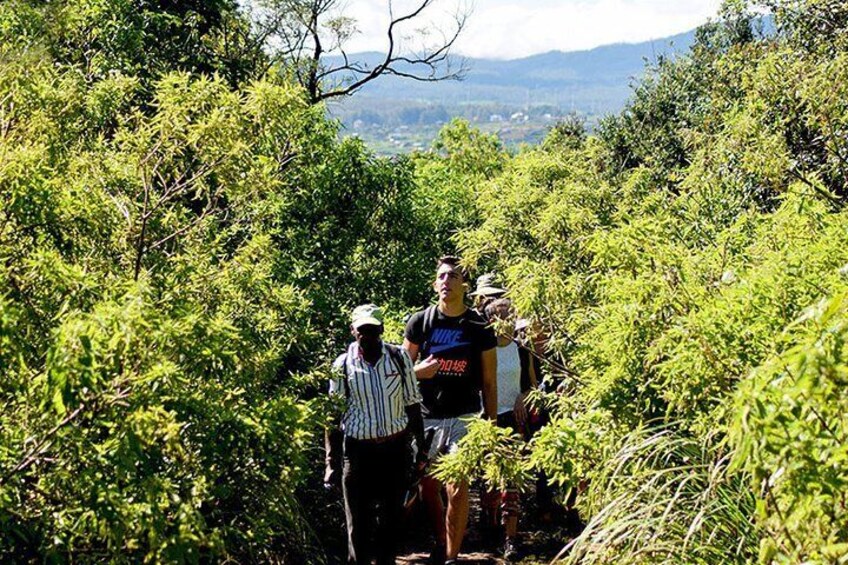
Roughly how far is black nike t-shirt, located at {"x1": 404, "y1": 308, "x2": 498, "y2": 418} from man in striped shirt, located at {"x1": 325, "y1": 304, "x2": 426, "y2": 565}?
482 mm

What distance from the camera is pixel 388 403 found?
224 inches

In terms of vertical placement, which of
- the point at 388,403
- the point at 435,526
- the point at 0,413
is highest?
Result: the point at 0,413

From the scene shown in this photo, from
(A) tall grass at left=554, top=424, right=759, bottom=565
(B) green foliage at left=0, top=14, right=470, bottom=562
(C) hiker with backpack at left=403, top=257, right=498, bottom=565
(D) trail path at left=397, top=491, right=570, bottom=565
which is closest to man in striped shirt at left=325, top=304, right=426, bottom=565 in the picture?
(B) green foliage at left=0, top=14, right=470, bottom=562

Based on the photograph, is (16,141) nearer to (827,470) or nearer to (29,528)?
(29,528)

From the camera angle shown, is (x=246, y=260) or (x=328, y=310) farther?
(x=328, y=310)

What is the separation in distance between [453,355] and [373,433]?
2.95 ft

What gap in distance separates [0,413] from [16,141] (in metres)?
1.78

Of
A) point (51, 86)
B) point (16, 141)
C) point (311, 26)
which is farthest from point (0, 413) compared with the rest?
point (311, 26)

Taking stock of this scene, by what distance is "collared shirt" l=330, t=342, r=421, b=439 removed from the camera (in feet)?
18.5

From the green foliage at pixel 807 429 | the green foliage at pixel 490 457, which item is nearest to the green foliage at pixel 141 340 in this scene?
the green foliage at pixel 490 457

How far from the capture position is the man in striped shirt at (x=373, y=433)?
565 centimetres

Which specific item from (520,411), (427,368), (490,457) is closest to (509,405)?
(520,411)

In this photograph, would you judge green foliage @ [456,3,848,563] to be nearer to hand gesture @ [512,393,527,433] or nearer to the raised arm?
the raised arm

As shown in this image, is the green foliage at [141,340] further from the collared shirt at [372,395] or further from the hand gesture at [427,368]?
the hand gesture at [427,368]
